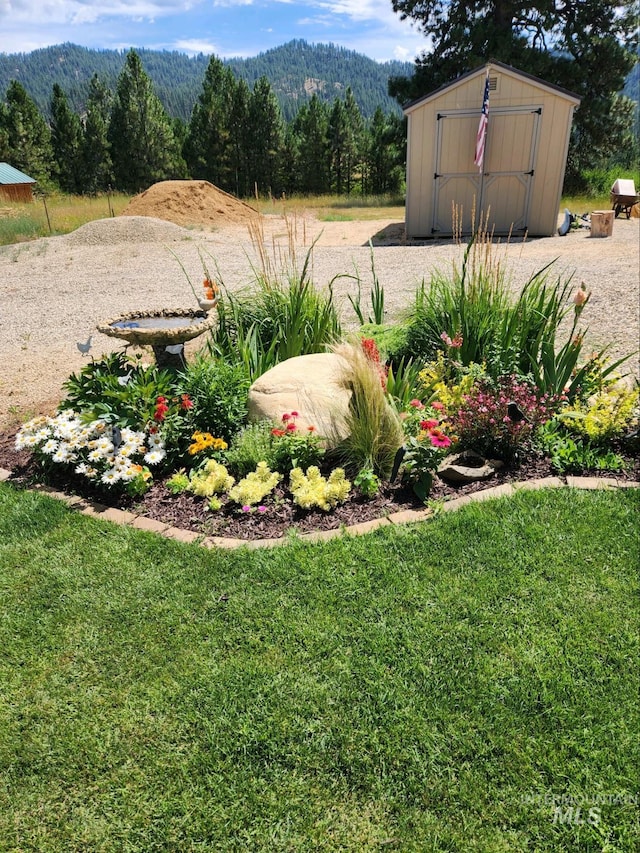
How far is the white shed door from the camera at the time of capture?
40.7 ft

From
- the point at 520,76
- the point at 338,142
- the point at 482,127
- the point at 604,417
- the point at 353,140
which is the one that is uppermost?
the point at 353,140

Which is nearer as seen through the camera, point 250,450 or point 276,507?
point 276,507

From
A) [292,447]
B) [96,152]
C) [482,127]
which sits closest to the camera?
[292,447]

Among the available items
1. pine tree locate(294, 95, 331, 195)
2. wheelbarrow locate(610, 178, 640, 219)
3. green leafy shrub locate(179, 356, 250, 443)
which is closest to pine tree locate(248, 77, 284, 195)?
pine tree locate(294, 95, 331, 195)

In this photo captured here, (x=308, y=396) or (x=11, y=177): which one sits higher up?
(x=11, y=177)

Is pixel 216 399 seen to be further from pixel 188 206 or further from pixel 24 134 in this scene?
pixel 24 134

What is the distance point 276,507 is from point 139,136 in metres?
35.9

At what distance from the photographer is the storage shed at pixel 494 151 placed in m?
12.1

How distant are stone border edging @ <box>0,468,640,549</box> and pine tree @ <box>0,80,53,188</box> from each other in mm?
35386

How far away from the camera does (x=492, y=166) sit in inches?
506

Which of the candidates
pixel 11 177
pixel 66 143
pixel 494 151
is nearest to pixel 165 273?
pixel 494 151

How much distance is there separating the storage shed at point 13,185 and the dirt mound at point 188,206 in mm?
10067

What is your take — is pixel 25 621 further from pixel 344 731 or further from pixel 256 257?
pixel 256 257

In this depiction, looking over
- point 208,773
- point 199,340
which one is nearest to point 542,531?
point 208,773
